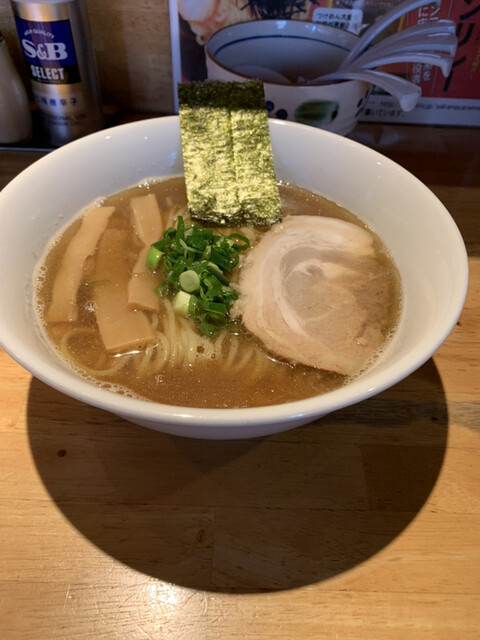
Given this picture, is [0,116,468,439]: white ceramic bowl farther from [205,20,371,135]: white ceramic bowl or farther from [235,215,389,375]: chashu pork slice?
[205,20,371,135]: white ceramic bowl

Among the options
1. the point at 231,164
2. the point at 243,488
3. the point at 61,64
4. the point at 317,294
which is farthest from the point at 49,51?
the point at 243,488

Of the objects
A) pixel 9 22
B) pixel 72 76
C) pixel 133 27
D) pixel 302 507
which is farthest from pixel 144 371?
pixel 9 22

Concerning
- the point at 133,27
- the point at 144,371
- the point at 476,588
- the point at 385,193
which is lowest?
the point at 476,588

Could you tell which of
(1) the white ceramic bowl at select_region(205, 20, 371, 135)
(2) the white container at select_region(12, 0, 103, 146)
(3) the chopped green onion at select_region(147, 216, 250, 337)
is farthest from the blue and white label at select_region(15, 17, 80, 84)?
(3) the chopped green onion at select_region(147, 216, 250, 337)

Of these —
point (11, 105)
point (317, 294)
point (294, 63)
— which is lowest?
point (317, 294)

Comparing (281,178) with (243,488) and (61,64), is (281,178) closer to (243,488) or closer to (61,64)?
(61,64)

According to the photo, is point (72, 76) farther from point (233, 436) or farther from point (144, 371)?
point (233, 436)
